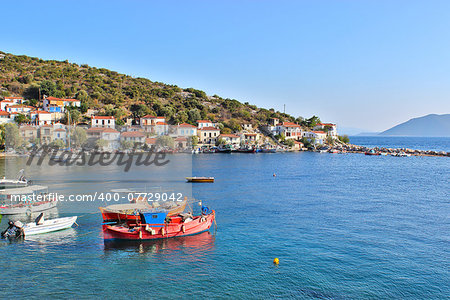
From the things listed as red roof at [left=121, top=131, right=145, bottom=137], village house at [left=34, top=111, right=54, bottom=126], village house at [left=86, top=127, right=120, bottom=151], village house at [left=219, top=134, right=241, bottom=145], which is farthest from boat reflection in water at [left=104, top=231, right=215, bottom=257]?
village house at [left=219, top=134, right=241, bottom=145]

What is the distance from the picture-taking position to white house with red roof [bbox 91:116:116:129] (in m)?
73.6

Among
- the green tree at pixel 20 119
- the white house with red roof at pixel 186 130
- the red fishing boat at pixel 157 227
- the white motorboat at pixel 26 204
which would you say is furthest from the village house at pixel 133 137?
the red fishing boat at pixel 157 227

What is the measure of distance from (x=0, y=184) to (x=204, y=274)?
2876 cm

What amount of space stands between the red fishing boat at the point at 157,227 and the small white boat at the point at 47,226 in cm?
294

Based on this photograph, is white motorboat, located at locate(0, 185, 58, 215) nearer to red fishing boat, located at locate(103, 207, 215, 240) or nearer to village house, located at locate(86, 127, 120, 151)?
red fishing boat, located at locate(103, 207, 215, 240)

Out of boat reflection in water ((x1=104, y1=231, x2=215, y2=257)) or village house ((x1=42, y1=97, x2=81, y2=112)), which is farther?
village house ((x1=42, y1=97, x2=81, y2=112))

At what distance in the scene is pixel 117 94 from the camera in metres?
101

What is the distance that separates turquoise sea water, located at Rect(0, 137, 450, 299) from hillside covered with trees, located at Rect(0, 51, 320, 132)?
64934 millimetres

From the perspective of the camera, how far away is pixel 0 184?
32.9m

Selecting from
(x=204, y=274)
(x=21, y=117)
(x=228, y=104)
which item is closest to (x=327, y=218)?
(x=204, y=274)

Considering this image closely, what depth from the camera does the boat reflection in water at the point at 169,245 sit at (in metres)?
16.8

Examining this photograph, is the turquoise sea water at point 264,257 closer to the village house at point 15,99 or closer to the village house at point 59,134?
the village house at point 59,134

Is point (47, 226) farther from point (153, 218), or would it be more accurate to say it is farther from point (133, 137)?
point (133, 137)

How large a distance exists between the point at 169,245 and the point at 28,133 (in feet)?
178
